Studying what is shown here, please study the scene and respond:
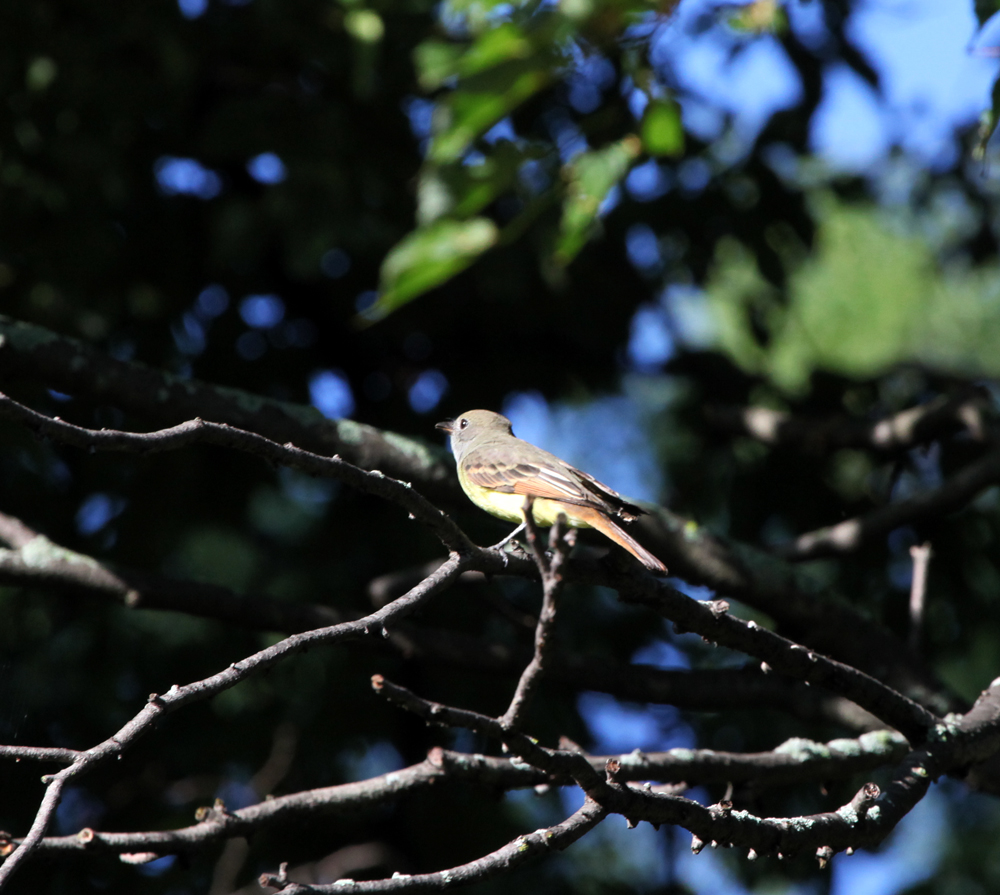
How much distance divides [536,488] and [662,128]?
132cm

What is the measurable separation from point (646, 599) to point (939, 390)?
14.6ft

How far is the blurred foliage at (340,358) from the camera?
5152 mm

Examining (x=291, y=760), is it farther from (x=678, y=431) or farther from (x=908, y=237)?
(x=908, y=237)

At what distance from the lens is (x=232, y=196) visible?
5.93 metres

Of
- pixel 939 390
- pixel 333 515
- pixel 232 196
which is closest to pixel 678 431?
pixel 939 390

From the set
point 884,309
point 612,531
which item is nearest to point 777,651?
point 612,531

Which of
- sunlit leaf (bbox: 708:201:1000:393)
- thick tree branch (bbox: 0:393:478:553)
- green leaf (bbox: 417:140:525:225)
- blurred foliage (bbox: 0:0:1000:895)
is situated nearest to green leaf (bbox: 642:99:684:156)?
green leaf (bbox: 417:140:525:225)

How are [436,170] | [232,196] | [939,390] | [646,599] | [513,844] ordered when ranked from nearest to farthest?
[513,844]
[646,599]
[436,170]
[232,196]
[939,390]

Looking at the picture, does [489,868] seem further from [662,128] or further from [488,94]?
[662,128]

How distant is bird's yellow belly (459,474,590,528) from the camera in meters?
4.05

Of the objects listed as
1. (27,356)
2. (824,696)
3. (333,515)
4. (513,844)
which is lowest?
(513,844)

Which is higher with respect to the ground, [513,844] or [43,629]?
[43,629]

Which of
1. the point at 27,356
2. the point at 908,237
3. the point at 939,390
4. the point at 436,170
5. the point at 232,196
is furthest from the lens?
the point at 908,237

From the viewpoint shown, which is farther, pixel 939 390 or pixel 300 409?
pixel 939 390
